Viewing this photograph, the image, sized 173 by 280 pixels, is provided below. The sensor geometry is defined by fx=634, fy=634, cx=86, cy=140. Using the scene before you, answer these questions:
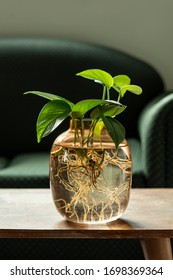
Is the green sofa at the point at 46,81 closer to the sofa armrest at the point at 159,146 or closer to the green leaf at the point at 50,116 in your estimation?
the sofa armrest at the point at 159,146

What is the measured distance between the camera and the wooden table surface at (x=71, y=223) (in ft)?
4.50

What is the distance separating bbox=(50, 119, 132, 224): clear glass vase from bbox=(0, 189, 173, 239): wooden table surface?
4 centimetres

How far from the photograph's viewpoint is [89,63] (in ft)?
9.64

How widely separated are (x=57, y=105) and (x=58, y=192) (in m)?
0.20

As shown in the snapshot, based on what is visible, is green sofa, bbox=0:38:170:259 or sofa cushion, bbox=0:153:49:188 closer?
sofa cushion, bbox=0:153:49:188

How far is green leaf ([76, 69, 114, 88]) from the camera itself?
4.73ft

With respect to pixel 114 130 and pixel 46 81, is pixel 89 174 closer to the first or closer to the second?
pixel 114 130

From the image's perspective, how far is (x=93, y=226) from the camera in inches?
55.4

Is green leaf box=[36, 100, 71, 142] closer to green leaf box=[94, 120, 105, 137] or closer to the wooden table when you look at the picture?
green leaf box=[94, 120, 105, 137]

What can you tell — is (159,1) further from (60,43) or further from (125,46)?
(60,43)

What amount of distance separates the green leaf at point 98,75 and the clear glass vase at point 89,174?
4.1 inches

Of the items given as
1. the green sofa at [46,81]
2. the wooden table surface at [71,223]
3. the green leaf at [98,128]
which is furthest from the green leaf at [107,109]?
the green sofa at [46,81]

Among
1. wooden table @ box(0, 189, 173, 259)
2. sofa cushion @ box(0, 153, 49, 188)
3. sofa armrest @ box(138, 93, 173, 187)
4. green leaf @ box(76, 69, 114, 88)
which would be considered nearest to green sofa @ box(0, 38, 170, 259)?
sofa cushion @ box(0, 153, 49, 188)

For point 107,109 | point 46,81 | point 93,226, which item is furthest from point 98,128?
point 46,81
